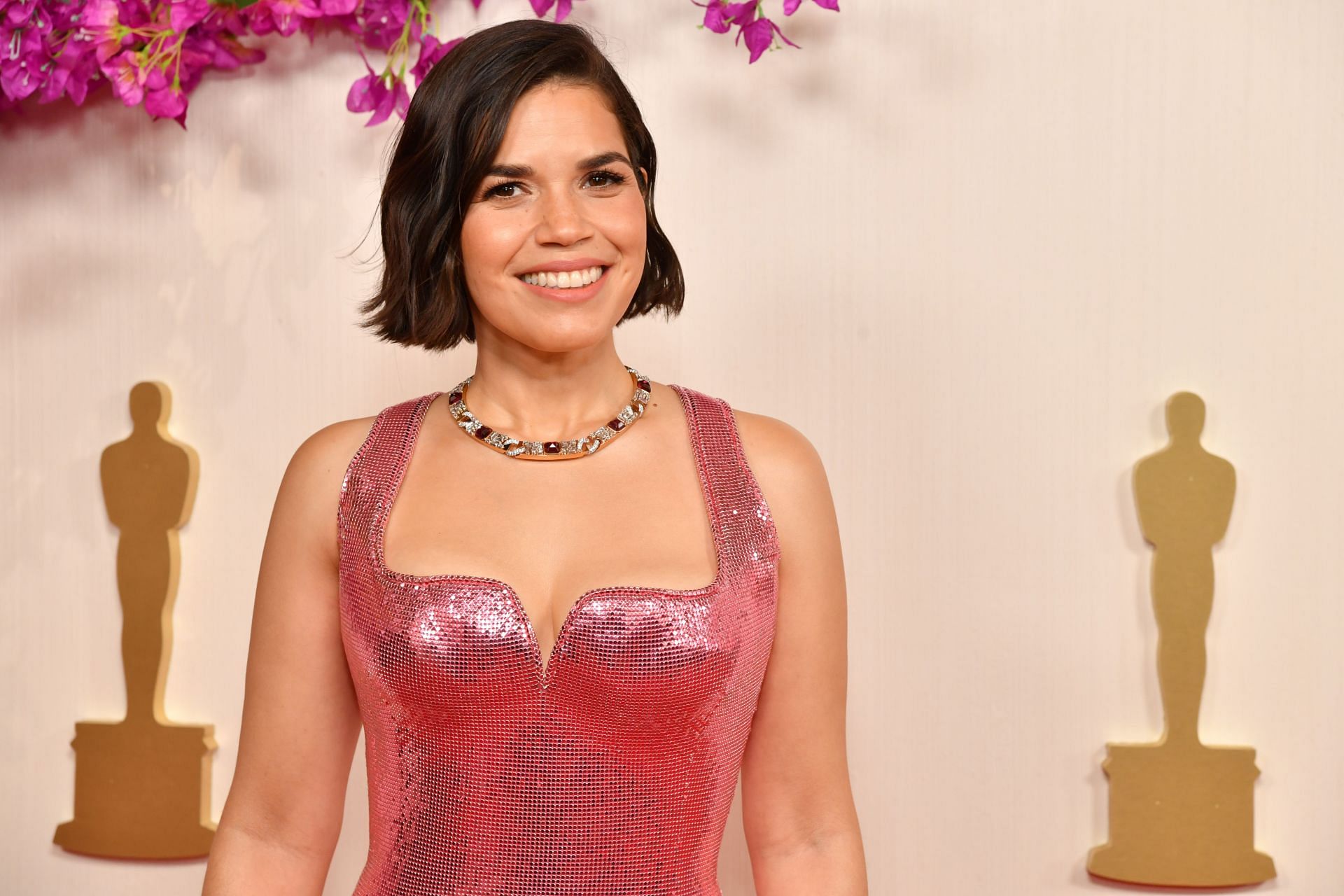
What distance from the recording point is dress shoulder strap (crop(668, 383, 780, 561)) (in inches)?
52.3

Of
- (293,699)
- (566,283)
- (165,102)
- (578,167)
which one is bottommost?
(293,699)

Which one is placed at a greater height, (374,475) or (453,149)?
(453,149)

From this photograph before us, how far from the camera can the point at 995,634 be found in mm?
1738

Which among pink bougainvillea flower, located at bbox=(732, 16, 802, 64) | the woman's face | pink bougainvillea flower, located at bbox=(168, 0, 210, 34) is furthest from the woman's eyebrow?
pink bougainvillea flower, located at bbox=(168, 0, 210, 34)

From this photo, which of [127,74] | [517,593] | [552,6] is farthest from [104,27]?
[517,593]

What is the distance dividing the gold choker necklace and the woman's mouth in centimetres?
16

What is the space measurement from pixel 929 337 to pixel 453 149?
719 mm

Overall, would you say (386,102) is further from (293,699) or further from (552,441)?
(293,699)

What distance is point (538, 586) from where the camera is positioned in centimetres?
129

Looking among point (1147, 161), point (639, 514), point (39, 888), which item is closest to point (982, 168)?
point (1147, 161)

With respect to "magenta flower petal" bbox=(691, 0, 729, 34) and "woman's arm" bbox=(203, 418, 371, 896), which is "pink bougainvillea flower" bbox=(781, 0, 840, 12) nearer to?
"magenta flower petal" bbox=(691, 0, 729, 34)

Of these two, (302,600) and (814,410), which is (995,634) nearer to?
(814,410)

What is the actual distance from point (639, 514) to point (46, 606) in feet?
3.54

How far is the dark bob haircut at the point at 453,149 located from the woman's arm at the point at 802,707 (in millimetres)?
333
